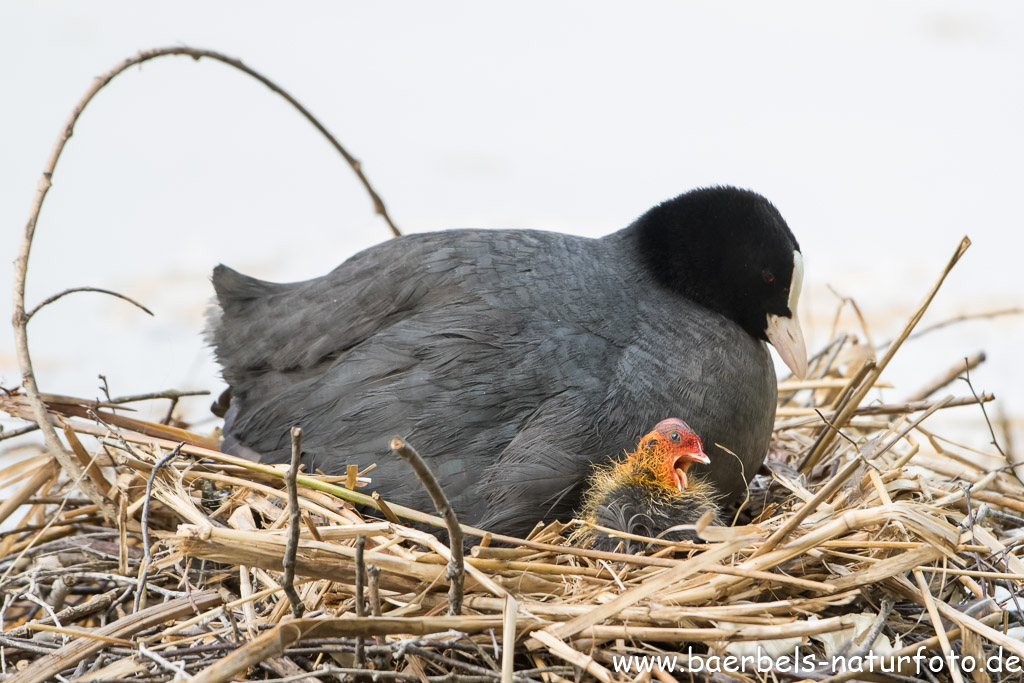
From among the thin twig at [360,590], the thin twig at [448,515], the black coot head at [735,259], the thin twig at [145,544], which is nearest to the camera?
the thin twig at [448,515]

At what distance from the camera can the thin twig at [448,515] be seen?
1.23 metres

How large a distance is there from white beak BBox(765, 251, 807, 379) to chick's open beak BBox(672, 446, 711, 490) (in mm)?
490

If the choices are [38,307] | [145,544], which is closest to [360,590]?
[145,544]

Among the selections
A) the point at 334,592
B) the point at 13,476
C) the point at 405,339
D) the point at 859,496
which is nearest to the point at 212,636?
the point at 334,592

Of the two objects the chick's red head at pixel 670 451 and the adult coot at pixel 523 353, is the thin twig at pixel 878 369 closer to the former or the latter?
the adult coot at pixel 523 353

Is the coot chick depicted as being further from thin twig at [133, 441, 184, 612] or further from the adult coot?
thin twig at [133, 441, 184, 612]

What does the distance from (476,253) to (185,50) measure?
0.81m

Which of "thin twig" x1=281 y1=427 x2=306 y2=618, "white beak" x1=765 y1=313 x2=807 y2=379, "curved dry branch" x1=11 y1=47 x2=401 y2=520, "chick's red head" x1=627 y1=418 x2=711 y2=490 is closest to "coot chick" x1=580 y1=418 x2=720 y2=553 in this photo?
"chick's red head" x1=627 y1=418 x2=711 y2=490

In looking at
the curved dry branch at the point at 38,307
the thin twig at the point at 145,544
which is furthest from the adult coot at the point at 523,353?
the thin twig at the point at 145,544

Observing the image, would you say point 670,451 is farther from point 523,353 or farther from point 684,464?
point 523,353

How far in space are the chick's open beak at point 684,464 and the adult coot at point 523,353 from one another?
0.14 metres

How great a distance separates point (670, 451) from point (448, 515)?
0.73 m

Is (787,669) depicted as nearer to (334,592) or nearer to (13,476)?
(334,592)

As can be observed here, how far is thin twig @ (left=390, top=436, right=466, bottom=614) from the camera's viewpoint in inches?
48.4
